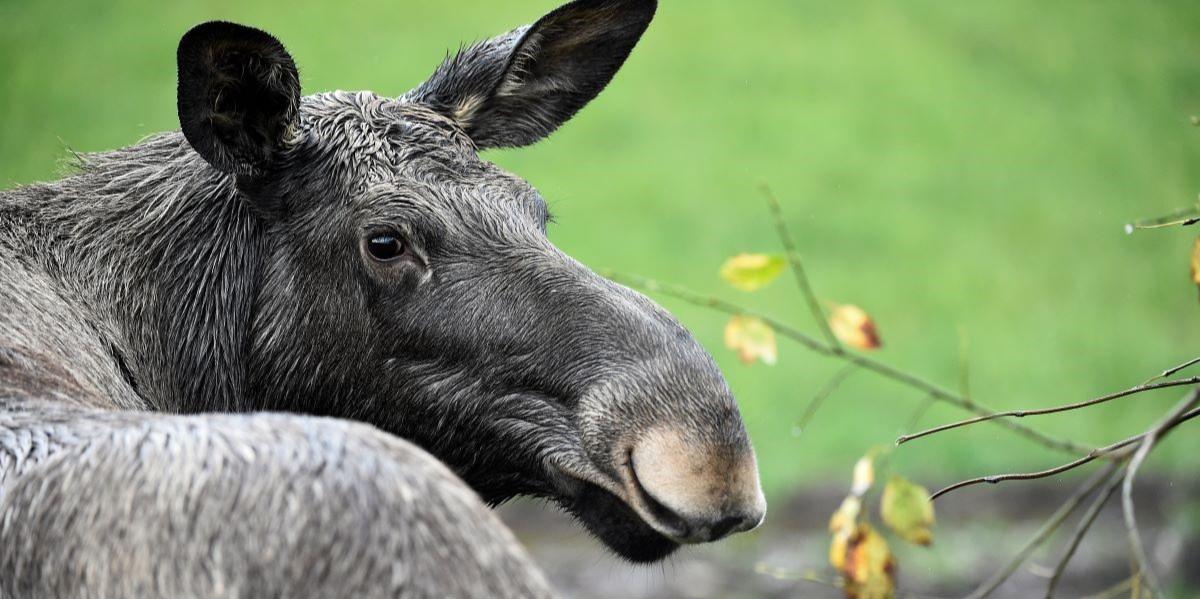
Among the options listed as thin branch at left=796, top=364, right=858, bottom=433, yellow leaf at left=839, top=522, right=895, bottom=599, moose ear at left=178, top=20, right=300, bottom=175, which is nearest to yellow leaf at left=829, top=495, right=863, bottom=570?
yellow leaf at left=839, top=522, right=895, bottom=599

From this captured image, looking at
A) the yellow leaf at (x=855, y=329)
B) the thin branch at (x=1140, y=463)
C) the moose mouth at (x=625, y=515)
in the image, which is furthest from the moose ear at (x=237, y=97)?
→ the thin branch at (x=1140, y=463)

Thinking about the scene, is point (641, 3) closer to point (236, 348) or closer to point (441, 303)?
point (441, 303)

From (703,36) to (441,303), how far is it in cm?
1484

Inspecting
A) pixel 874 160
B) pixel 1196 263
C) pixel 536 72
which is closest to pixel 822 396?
pixel 536 72

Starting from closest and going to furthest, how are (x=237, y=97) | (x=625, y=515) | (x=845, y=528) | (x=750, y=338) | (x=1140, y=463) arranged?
1. (x=1140, y=463)
2. (x=625, y=515)
3. (x=237, y=97)
4. (x=845, y=528)
5. (x=750, y=338)

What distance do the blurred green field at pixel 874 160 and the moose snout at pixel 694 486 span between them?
7.41 metres

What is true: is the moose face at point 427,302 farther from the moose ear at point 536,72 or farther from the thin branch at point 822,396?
the thin branch at point 822,396

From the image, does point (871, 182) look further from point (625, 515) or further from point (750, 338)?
point (625, 515)

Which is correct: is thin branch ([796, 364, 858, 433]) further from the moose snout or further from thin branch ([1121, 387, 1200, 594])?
thin branch ([1121, 387, 1200, 594])

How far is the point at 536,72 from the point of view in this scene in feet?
15.4

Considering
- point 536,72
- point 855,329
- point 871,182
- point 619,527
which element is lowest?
point 871,182

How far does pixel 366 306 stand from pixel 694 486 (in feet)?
3.89

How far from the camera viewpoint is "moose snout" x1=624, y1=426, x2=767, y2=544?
298cm

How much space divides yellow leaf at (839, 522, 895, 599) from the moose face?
831 mm
